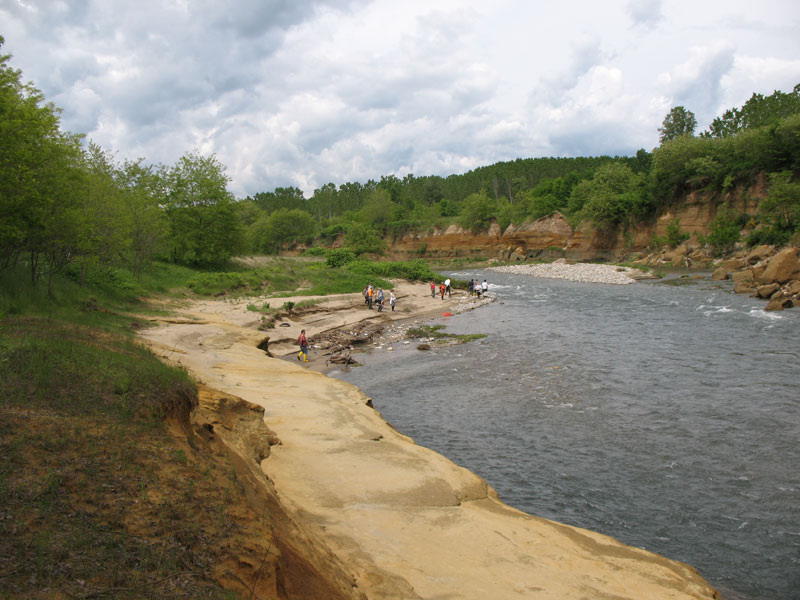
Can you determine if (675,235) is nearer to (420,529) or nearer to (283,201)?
(420,529)

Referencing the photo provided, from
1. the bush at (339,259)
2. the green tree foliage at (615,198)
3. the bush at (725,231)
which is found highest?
the green tree foliage at (615,198)

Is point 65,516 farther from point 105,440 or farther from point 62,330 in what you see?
point 62,330

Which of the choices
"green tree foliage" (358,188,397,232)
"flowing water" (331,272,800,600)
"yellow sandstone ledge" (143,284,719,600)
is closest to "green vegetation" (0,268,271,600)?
"yellow sandstone ledge" (143,284,719,600)

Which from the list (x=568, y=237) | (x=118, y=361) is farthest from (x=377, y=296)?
(x=568, y=237)

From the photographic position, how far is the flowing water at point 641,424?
30.3 ft

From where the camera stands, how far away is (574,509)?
10164mm

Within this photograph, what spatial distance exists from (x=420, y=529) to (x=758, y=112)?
9021 centimetres

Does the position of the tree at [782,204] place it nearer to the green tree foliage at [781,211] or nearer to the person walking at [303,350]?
the green tree foliage at [781,211]

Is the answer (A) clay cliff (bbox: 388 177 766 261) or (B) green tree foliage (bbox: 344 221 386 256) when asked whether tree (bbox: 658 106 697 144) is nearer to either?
(A) clay cliff (bbox: 388 177 766 261)

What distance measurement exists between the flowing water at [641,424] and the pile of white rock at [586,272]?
25023mm

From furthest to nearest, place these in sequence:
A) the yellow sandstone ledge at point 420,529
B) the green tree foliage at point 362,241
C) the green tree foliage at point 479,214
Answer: the green tree foliage at point 479,214, the green tree foliage at point 362,241, the yellow sandstone ledge at point 420,529

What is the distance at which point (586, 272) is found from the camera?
61.3 m

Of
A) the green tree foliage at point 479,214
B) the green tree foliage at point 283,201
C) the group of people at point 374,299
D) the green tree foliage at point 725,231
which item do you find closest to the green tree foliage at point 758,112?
the green tree foliage at point 725,231

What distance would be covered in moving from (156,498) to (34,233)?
55.2ft
